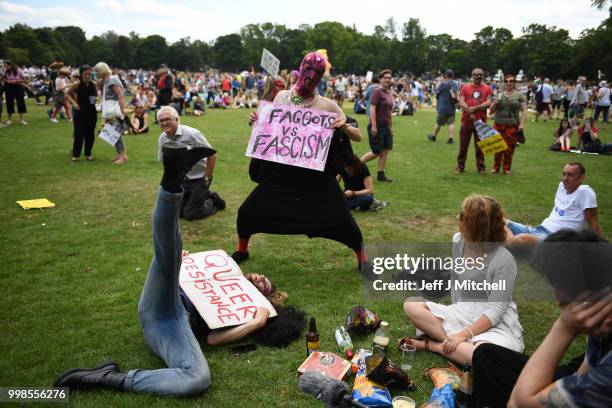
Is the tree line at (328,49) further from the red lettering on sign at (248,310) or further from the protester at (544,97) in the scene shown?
the red lettering on sign at (248,310)

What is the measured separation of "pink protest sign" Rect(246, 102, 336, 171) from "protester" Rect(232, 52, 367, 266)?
14 centimetres

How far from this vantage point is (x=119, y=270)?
223 inches

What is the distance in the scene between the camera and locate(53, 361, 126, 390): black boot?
3438 mm

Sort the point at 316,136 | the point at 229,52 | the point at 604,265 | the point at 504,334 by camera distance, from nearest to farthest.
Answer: the point at 604,265 < the point at 504,334 < the point at 316,136 < the point at 229,52

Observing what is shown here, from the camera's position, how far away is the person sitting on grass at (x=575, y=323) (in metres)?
2.04

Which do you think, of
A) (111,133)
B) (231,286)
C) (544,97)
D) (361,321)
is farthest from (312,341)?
(544,97)

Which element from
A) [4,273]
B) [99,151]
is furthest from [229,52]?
[4,273]

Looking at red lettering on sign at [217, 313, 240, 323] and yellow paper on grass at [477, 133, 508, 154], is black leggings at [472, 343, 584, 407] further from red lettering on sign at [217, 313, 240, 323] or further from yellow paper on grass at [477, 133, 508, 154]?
yellow paper on grass at [477, 133, 508, 154]

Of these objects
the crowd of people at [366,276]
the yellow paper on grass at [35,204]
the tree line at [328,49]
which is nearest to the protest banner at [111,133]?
the yellow paper on grass at [35,204]

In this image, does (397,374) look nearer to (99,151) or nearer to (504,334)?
(504,334)

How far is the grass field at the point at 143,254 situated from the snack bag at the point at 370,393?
0.33 m

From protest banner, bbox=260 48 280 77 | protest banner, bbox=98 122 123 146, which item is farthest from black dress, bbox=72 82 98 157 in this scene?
protest banner, bbox=260 48 280 77

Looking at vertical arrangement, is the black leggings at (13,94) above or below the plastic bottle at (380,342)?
above

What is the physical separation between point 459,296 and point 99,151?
12.1 m
